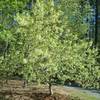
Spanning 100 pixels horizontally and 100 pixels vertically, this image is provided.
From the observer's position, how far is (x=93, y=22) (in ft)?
136

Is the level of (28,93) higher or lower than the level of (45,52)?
lower

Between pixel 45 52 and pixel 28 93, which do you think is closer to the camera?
pixel 45 52

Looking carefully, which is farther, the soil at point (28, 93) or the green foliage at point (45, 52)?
the soil at point (28, 93)

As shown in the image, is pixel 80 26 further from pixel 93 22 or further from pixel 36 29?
pixel 93 22

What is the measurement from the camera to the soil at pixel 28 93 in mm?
18984

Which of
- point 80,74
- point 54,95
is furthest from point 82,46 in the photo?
point 54,95

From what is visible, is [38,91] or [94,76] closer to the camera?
[94,76]

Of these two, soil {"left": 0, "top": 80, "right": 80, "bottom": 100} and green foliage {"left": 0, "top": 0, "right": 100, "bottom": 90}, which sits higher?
green foliage {"left": 0, "top": 0, "right": 100, "bottom": 90}

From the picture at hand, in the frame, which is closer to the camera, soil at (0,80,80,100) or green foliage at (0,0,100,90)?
green foliage at (0,0,100,90)

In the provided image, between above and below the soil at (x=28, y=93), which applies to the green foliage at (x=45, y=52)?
above

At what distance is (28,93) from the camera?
19.6 metres

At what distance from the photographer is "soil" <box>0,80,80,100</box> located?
18984 mm

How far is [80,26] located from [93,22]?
13.8 metres

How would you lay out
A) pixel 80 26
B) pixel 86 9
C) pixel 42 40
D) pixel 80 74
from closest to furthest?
pixel 42 40, pixel 80 74, pixel 80 26, pixel 86 9
